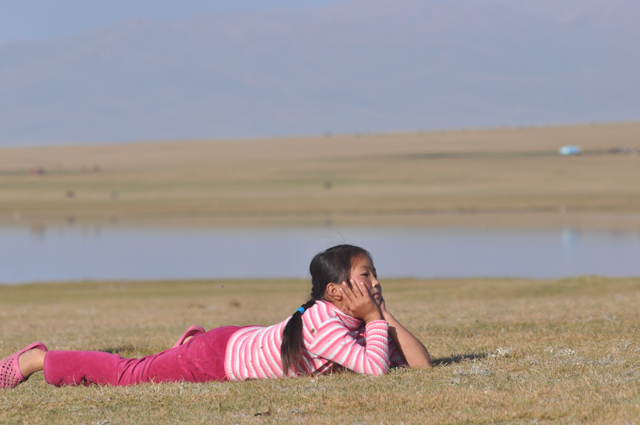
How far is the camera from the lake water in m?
31.9

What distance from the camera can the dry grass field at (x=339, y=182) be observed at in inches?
2581

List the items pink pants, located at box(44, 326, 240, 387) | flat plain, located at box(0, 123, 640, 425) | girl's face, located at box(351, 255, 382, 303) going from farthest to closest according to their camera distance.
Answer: pink pants, located at box(44, 326, 240, 387), girl's face, located at box(351, 255, 382, 303), flat plain, located at box(0, 123, 640, 425)

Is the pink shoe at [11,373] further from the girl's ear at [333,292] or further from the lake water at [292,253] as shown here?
the lake water at [292,253]

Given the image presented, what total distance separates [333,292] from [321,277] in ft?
0.50

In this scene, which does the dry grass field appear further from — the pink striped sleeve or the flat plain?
the pink striped sleeve

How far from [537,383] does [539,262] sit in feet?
90.1

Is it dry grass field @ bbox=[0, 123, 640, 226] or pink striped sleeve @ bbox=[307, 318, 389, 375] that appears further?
dry grass field @ bbox=[0, 123, 640, 226]

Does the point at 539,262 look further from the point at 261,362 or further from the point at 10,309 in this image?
the point at 261,362

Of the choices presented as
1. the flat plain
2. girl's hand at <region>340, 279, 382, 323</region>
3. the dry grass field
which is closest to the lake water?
the flat plain

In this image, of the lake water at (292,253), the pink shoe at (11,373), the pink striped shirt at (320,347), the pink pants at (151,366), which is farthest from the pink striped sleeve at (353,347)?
the lake water at (292,253)

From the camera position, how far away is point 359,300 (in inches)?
256

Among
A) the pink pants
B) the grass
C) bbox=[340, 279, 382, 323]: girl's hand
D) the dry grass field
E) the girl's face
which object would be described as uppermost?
the dry grass field

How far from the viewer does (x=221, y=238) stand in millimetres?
47375

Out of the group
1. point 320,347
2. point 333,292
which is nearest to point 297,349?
point 320,347
